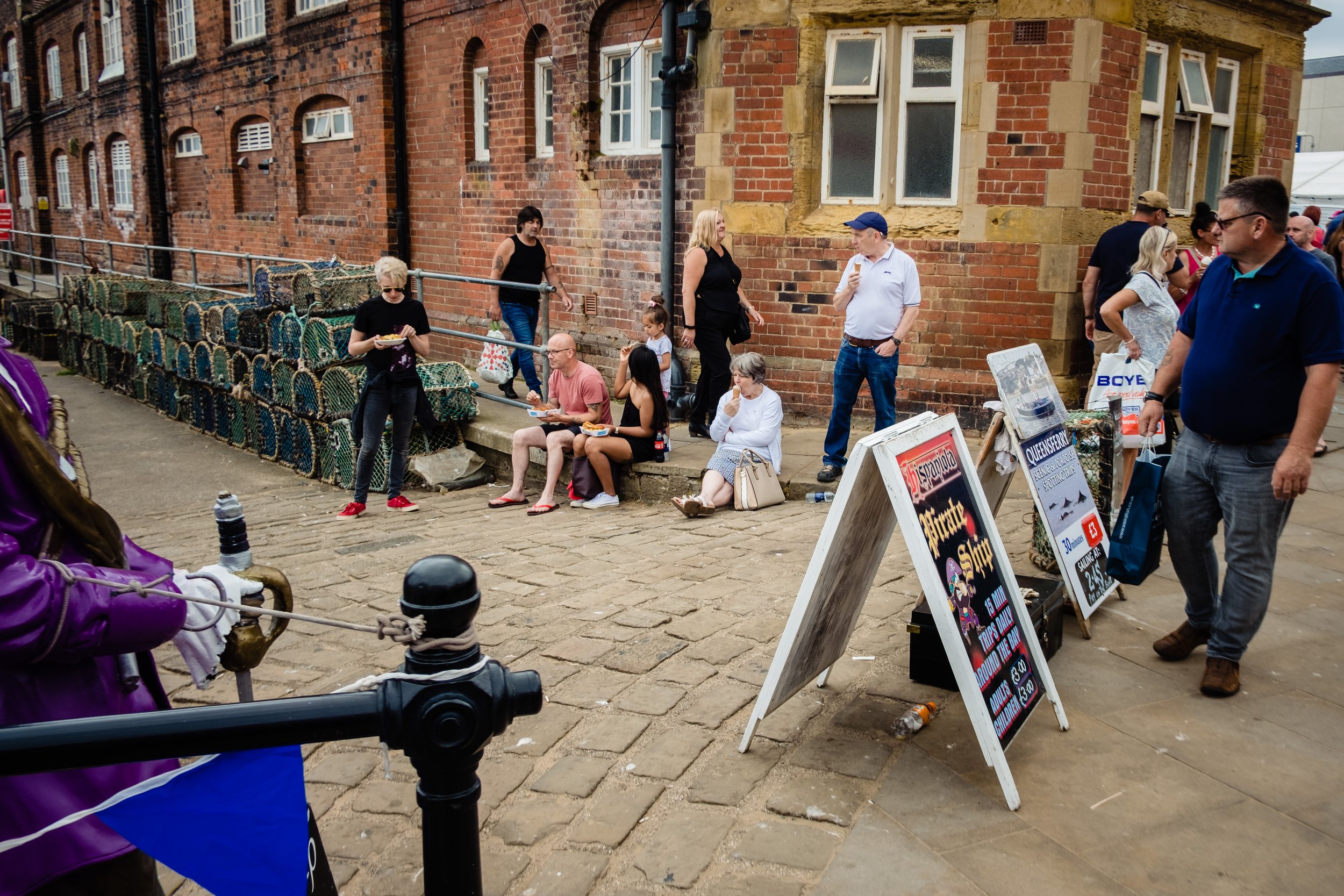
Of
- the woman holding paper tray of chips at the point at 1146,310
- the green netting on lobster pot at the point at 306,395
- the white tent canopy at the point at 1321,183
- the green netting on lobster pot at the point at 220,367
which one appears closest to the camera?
the woman holding paper tray of chips at the point at 1146,310

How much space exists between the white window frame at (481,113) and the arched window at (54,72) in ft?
66.8

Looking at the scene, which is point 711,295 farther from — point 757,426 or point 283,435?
point 283,435

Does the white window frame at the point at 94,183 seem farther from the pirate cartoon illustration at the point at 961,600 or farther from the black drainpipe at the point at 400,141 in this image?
the pirate cartoon illustration at the point at 961,600

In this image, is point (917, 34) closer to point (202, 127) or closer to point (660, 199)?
point (660, 199)

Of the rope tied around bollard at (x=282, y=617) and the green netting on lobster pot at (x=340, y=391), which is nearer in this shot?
the rope tied around bollard at (x=282, y=617)

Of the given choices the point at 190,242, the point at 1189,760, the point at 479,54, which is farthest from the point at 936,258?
the point at 190,242

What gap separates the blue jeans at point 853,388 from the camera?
7.70 m

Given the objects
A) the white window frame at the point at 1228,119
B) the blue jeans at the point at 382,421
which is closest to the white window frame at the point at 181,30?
the blue jeans at the point at 382,421

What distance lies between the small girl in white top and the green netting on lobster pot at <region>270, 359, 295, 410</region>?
4700 millimetres

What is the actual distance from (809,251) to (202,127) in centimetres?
1560

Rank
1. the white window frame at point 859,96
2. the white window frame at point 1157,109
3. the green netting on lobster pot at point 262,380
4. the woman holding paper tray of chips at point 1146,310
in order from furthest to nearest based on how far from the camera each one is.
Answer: the green netting on lobster pot at point 262,380
the white window frame at point 1157,109
the white window frame at point 859,96
the woman holding paper tray of chips at point 1146,310

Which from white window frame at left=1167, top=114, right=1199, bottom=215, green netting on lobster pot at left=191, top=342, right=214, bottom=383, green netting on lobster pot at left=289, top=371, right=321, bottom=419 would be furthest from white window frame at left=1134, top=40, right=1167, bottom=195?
green netting on lobster pot at left=191, top=342, right=214, bottom=383

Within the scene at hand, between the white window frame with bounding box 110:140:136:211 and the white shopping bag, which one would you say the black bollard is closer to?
the white shopping bag

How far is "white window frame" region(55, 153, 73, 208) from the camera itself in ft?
94.8
